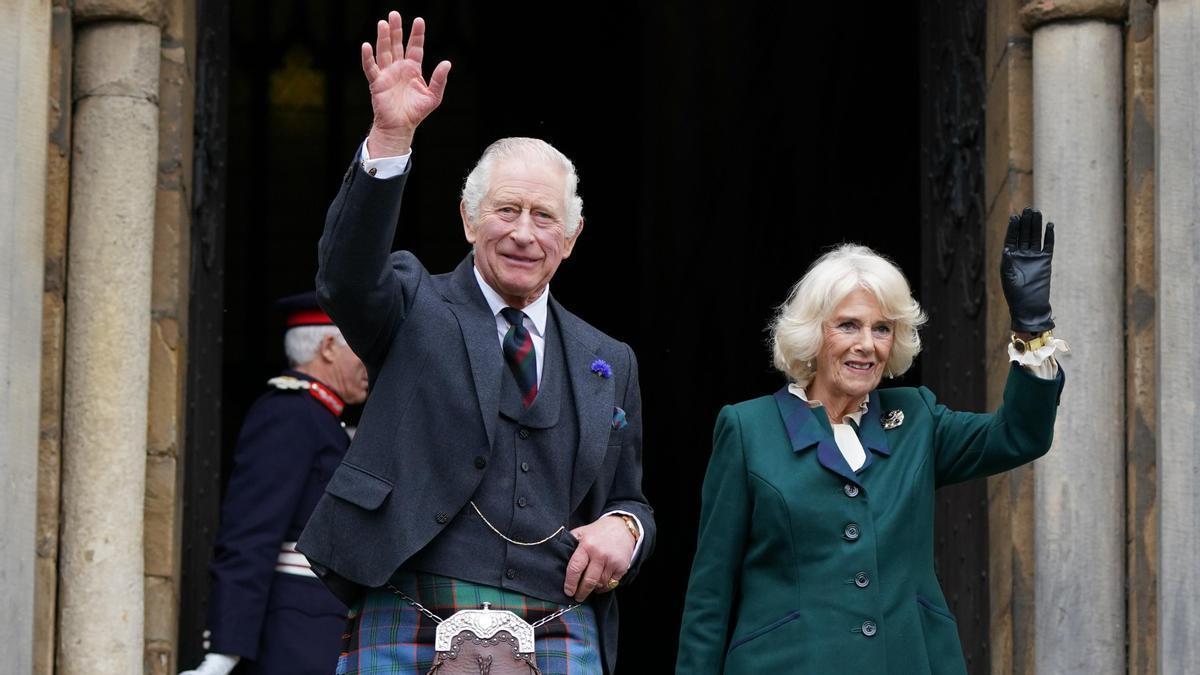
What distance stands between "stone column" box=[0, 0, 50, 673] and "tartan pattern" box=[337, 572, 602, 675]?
133 centimetres

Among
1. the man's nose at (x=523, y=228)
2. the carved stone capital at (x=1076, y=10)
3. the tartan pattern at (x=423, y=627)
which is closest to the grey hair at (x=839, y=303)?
the man's nose at (x=523, y=228)

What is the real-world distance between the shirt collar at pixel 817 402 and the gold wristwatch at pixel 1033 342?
0.40 meters

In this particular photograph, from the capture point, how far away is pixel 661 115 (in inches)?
415

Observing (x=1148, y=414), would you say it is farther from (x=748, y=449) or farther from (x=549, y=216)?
(x=549, y=216)

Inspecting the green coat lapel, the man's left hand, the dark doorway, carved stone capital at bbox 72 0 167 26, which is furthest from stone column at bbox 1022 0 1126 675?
carved stone capital at bbox 72 0 167 26

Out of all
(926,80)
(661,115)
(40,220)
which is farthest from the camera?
(661,115)

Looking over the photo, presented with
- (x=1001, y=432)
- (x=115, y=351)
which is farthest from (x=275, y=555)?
(x=1001, y=432)

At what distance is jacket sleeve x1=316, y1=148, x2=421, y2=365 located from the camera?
3750 mm

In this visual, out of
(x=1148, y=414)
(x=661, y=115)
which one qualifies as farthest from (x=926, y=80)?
(x=661, y=115)

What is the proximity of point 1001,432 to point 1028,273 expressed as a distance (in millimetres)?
353

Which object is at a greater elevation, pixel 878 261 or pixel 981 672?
pixel 878 261

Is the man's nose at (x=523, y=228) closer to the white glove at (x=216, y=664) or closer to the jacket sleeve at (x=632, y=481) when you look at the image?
the jacket sleeve at (x=632, y=481)

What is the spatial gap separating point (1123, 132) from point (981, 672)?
1460 mm

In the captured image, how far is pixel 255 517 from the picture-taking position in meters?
5.43
